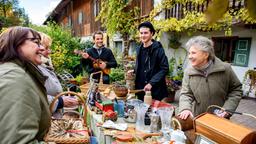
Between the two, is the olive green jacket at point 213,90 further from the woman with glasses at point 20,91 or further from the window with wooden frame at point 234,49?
the window with wooden frame at point 234,49

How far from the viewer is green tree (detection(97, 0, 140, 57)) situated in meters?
11.4

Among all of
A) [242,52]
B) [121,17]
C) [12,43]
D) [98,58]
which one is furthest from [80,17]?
[12,43]

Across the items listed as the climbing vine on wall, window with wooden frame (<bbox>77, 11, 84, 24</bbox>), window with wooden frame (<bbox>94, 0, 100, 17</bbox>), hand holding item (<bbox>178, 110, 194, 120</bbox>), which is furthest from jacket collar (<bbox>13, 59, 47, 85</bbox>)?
window with wooden frame (<bbox>77, 11, 84, 24</bbox>)

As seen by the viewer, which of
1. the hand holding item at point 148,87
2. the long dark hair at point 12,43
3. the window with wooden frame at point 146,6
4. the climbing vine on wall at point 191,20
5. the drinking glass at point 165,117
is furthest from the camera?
the window with wooden frame at point 146,6

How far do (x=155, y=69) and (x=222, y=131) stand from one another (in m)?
2.09

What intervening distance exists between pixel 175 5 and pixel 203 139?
8.41 meters

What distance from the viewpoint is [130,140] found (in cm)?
Answer: 201

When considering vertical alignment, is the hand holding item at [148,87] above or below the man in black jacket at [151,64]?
below

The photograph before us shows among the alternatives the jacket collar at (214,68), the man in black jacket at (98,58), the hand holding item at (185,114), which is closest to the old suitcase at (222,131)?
the hand holding item at (185,114)

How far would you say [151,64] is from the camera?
11.4ft

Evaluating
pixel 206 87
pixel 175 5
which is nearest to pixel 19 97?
pixel 206 87

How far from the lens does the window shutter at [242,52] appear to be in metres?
7.61

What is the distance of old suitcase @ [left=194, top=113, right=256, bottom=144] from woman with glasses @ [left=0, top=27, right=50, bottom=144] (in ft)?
3.33

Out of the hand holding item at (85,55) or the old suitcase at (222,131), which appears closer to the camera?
the old suitcase at (222,131)
